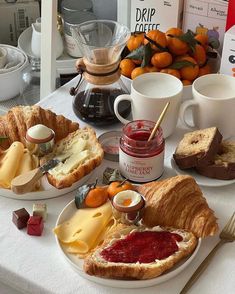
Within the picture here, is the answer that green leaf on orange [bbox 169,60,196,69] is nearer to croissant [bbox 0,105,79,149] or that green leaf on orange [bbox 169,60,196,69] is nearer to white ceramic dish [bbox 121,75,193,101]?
white ceramic dish [bbox 121,75,193,101]

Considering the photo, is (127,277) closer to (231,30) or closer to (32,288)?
(32,288)

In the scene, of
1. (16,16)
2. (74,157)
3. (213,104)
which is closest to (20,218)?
(74,157)

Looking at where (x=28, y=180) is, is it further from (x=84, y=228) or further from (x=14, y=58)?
(x=14, y=58)

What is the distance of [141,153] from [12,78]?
63cm

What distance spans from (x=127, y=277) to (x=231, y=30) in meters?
0.62

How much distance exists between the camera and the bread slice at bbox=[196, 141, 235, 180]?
3.47 feet

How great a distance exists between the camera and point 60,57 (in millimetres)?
1576

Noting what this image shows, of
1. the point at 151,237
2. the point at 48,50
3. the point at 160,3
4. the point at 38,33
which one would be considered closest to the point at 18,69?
the point at 38,33

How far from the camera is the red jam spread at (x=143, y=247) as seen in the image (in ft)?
2.91

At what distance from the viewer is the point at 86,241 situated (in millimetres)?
927

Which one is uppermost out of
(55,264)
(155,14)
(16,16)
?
(155,14)

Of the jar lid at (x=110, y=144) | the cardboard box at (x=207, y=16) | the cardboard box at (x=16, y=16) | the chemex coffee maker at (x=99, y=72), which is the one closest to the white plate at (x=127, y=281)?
the jar lid at (x=110, y=144)

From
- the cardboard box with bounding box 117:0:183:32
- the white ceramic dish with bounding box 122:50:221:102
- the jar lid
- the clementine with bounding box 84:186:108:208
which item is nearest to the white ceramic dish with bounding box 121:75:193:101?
the white ceramic dish with bounding box 122:50:221:102

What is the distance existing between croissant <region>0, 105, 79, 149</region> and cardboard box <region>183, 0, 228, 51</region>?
44 centimetres
